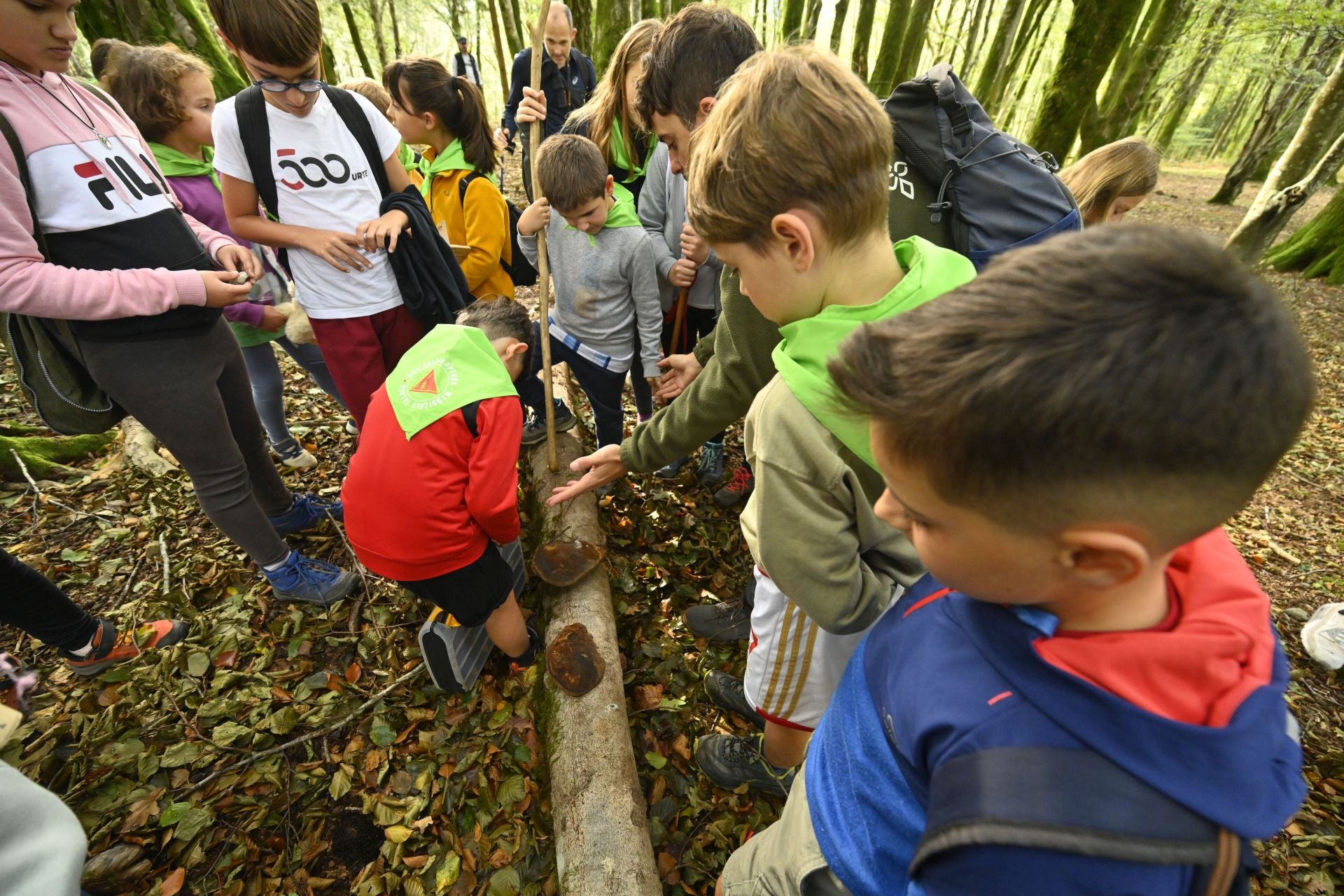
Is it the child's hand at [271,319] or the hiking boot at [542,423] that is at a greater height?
the child's hand at [271,319]

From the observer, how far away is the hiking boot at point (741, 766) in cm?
251

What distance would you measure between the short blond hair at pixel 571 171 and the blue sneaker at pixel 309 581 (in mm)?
2418

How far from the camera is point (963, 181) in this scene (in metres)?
2.11

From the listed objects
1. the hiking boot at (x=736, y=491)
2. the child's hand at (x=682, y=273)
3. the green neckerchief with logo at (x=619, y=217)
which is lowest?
the hiking boot at (x=736, y=491)

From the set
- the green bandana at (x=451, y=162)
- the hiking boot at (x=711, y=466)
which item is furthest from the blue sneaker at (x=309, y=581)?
the green bandana at (x=451, y=162)

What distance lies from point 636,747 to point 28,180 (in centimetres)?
320

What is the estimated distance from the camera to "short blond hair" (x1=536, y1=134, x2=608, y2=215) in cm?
302

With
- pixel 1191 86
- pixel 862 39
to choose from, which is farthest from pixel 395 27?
pixel 1191 86

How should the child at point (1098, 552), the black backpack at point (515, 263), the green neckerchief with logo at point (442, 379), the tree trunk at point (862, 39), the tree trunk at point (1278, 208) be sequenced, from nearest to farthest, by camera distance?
the child at point (1098, 552), the green neckerchief with logo at point (442, 379), the black backpack at point (515, 263), the tree trunk at point (1278, 208), the tree trunk at point (862, 39)

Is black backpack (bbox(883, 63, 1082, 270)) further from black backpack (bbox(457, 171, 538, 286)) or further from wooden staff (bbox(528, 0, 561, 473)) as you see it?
black backpack (bbox(457, 171, 538, 286))

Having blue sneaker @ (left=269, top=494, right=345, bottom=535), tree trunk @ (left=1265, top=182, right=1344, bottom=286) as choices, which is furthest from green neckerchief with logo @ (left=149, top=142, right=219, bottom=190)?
tree trunk @ (left=1265, top=182, right=1344, bottom=286)

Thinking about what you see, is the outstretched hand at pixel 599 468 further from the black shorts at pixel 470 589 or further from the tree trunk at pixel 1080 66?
the tree trunk at pixel 1080 66

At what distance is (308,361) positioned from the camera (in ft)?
12.4

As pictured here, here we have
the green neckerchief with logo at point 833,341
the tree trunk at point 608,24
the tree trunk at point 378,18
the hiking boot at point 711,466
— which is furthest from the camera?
the tree trunk at point 378,18
